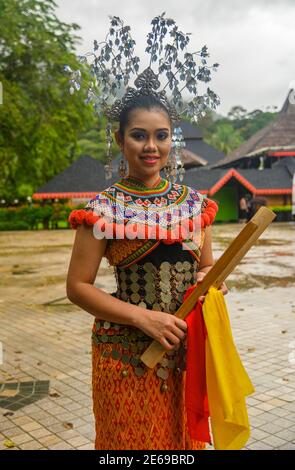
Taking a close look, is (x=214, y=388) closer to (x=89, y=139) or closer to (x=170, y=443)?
(x=170, y=443)

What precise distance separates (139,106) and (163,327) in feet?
3.07

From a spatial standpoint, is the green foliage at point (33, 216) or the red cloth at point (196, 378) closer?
the red cloth at point (196, 378)

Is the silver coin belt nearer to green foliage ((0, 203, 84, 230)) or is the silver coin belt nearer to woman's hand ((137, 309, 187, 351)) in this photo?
woman's hand ((137, 309, 187, 351))

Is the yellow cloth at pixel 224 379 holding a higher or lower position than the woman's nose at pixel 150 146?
lower

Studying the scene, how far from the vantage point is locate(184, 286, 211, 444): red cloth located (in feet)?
6.59

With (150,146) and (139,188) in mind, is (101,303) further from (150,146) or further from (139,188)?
(150,146)

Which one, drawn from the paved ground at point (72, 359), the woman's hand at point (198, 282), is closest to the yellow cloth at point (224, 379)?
the woman's hand at point (198, 282)

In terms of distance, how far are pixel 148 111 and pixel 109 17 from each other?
0.58 metres

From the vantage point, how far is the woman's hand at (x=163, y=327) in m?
1.95

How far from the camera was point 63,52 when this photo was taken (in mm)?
24422

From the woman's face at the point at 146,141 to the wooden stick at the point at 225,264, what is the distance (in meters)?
0.49

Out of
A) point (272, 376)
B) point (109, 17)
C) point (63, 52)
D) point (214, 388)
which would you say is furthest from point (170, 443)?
point (63, 52)

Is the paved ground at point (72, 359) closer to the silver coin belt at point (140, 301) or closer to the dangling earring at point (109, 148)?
the silver coin belt at point (140, 301)

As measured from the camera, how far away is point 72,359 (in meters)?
6.21
